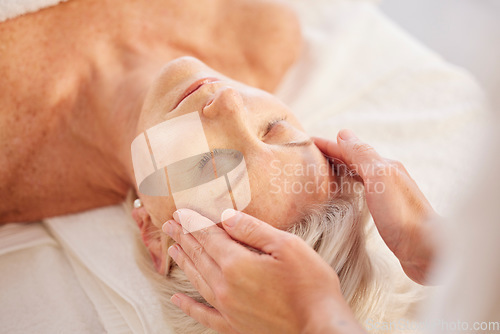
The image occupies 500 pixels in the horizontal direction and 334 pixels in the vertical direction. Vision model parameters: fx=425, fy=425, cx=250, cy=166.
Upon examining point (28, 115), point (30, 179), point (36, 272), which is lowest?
point (36, 272)

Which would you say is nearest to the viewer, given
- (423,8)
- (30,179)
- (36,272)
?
(36,272)

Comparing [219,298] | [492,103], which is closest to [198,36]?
[219,298]

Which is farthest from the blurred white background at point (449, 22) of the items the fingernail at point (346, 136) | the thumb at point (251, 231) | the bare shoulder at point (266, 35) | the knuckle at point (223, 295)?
the knuckle at point (223, 295)

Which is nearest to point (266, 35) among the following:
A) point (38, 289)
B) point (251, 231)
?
point (251, 231)

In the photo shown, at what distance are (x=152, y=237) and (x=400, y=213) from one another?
604 mm

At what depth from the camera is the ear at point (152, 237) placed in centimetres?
106

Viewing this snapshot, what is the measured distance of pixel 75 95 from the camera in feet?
4.34

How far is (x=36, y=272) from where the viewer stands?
3.75 feet

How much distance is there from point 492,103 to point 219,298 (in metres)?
0.53

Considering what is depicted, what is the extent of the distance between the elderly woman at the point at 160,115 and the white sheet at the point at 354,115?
88 mm

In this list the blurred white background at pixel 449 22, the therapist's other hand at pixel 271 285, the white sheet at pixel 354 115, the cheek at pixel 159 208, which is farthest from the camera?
the blurred white background at pixel 449 22

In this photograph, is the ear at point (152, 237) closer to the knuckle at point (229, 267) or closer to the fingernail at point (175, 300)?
the fingernail at point (175, 300)

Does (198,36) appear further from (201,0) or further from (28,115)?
(28,115)

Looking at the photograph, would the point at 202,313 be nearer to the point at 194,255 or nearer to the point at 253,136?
the point at 194,255
